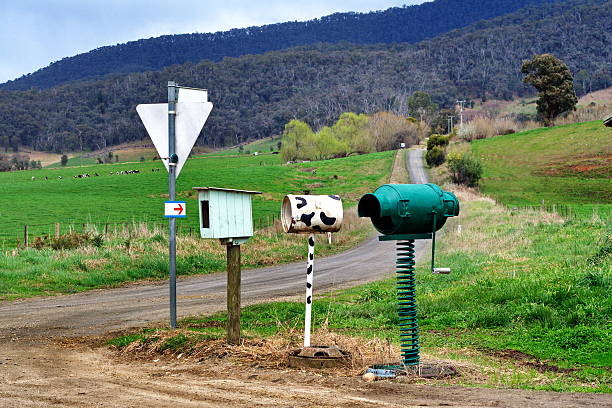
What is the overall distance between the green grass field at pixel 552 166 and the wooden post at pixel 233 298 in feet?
161

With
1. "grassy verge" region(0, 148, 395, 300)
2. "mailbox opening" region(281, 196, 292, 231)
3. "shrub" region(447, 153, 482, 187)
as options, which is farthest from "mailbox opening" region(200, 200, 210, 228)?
"shrub" region(447, 153, 482, 187)

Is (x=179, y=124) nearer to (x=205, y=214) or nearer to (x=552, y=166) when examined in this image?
(x=205, y=214)

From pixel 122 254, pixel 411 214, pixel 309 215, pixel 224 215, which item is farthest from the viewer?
pixel 122 254

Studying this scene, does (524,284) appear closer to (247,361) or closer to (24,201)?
(247,361)

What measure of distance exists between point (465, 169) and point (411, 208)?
236ft

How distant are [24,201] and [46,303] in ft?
166

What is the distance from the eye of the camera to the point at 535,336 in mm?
12273

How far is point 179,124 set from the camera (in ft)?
40.0

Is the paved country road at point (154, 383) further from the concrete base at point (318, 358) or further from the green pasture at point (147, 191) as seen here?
the green pasture at point (147, 191)

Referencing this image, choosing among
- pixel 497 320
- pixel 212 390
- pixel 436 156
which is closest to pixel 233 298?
pixel 212 390

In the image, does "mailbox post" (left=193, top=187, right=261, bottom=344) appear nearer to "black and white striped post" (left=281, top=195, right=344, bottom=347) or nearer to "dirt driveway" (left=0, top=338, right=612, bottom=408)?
"dirt driveway" (left=0, top=338, right=612, bottom=408)

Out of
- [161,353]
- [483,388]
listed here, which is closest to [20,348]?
[161,353]

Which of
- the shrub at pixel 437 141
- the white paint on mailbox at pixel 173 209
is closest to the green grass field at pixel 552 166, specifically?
the shrub at pixel 437 141

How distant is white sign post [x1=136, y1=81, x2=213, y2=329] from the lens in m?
12.1
